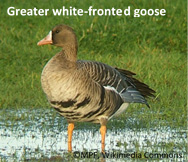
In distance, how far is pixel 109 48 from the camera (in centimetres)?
1297

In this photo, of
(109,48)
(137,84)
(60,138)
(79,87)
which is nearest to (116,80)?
(137,84)

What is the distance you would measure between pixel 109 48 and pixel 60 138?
5.39 m

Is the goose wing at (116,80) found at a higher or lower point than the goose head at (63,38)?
lower

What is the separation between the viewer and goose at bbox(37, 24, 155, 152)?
23.1ft

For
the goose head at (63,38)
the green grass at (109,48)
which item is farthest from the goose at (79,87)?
the green grass at (109,48)

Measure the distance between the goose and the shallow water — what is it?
8.4 inches

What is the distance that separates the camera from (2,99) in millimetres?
9680

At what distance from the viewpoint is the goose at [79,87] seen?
705cm

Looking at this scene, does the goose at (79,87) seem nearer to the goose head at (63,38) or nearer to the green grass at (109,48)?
the goose head at (63,38)

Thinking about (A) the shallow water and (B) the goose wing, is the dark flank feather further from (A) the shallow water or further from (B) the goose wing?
(A) the shallow water

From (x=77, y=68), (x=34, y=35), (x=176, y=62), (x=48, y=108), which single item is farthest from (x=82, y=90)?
(x=34, y=35)

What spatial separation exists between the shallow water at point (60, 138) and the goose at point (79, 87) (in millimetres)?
214

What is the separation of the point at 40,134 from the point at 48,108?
4.87 feet

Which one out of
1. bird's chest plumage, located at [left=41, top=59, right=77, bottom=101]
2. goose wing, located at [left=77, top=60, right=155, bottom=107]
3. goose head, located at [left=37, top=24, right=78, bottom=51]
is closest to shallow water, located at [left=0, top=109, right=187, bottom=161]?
goose wing, located at [left=77, top=60, right=155, bottom=107]
